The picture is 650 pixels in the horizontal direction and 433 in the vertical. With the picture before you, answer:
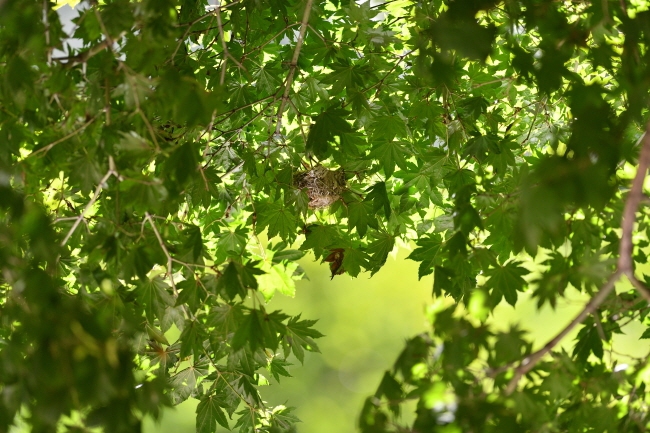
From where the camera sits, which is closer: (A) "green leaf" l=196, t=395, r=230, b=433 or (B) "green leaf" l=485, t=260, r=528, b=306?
(B) "green leaf" l=485, t=260, r=528, b=306

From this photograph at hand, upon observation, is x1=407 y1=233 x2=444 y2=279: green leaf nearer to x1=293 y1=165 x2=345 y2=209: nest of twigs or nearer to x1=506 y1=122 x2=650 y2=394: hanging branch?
x1=293 y1=165 x2=345 y2=209: nest of twigs

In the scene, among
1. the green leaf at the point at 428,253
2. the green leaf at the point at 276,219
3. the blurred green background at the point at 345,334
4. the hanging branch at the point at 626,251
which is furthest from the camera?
the blurred green background at the point at 345,334

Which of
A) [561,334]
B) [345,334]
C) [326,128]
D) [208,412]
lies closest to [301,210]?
[326,128]

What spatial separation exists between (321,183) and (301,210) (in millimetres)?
174

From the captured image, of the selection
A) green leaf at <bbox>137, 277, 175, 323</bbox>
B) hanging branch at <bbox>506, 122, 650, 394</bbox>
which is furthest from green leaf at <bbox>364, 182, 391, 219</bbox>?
hanging branch at <bbox>506, 122, 650, 394</bbox>

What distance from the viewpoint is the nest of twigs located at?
211 centimetres

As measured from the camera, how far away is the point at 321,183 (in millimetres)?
2104

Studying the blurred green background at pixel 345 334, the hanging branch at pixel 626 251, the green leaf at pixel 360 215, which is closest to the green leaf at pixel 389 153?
the green leaf at pixel 360 215

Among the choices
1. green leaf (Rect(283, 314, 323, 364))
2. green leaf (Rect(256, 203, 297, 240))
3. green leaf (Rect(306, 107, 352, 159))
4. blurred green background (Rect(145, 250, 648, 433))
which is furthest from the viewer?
blurred green background (Rect(145, 250, 648, 433))

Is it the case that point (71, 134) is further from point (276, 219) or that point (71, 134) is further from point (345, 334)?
point (345, 334)

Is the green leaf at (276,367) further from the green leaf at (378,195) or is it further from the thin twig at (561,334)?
the thin twig at (561,334)

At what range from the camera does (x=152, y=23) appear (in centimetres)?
117

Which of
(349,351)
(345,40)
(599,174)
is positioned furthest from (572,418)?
(349,351)

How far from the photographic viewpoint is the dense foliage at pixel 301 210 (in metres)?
0.86
